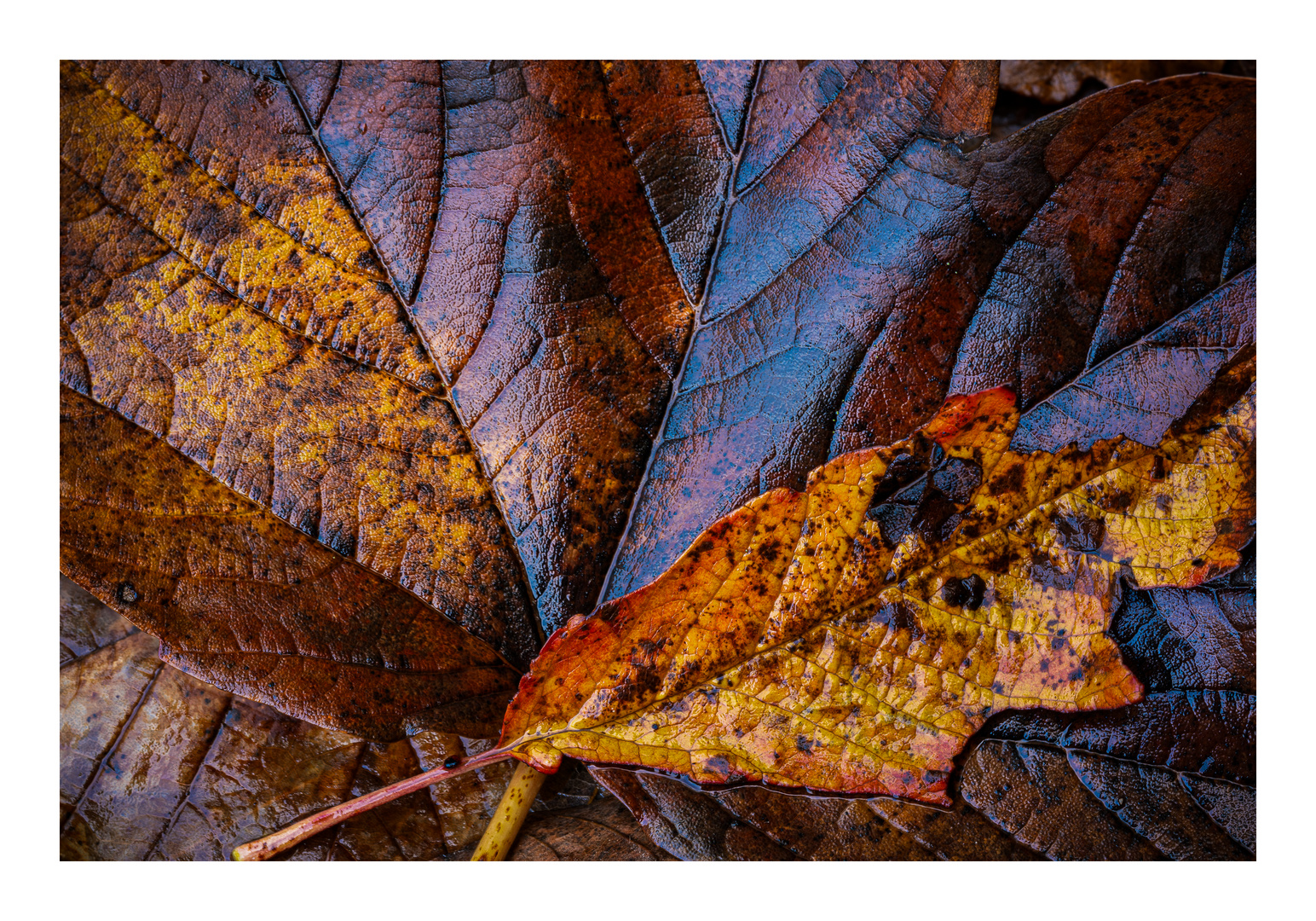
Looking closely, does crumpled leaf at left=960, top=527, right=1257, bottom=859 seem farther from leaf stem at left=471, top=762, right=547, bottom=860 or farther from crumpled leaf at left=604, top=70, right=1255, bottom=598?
leaf stem at left=471, top=762, right=547, bottom=860

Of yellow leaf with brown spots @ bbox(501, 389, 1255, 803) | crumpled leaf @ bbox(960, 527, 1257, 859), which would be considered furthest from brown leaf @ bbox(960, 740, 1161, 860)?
yellow leaf with brown spots @ bbox(501, 389, 1255, 803)

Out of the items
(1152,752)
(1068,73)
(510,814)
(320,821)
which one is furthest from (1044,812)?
(1068,73)

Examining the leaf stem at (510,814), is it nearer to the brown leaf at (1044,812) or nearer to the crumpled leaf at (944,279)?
the crumpled leaf at (944,279)

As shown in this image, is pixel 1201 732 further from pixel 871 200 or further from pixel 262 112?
pixel 262 112

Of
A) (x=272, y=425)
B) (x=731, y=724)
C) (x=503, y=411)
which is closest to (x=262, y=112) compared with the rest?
(x=272, y=425)

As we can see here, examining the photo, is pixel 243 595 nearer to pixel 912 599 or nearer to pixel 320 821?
pixel 320 821

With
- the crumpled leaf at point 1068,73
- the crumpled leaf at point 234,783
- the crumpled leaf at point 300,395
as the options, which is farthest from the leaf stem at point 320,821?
the crumpled leaf at point 1068,73
